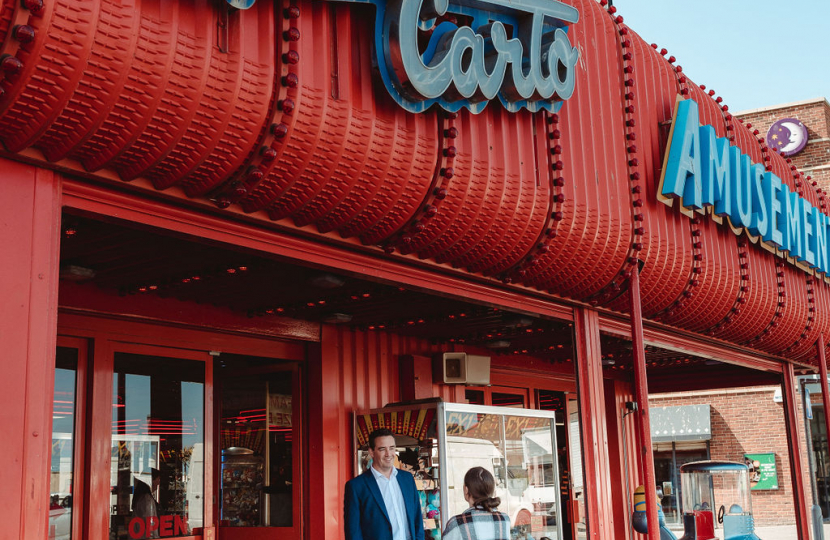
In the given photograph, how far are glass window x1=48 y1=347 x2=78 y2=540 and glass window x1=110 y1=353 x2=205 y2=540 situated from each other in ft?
1.53

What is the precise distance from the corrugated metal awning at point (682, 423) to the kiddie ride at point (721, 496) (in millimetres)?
13577

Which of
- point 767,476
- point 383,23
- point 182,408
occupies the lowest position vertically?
point 767,476

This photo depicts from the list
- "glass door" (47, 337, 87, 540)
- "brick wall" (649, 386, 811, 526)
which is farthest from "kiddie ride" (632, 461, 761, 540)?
"brick wall" (649, 386, 811, 526)

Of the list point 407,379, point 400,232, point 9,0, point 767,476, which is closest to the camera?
point 9,0

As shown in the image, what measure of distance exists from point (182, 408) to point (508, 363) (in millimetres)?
5685

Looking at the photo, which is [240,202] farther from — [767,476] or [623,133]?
[767,476]

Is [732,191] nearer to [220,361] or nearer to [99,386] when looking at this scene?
[220,361]

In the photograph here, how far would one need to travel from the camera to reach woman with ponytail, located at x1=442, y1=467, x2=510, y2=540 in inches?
185

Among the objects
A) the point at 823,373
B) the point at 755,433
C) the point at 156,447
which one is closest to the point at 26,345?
the point at 156,447

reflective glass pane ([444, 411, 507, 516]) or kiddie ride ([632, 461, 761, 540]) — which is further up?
reflective glass pane ([444, 411, 507, 516])

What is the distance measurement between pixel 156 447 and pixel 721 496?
23.9ft

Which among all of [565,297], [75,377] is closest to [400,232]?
[565,297]

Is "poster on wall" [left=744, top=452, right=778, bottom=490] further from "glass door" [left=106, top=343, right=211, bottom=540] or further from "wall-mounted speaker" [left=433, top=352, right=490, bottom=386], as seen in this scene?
"glass door" [left=106, top=343, right=211, bottom=540]

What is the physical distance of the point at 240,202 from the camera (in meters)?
4.80
